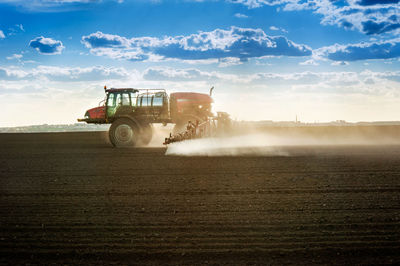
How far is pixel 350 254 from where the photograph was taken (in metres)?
5.77

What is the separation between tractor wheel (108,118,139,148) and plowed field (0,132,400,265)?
21.2 feet

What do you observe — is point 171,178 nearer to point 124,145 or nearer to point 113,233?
point 113,233

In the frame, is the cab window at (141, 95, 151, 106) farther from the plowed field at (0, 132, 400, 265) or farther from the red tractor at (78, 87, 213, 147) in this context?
the plowed field at (0, 132, 400, 265)

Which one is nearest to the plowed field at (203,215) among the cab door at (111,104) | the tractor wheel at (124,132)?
the tractor wheel at (124,132)

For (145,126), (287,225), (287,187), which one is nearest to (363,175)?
(287,187)

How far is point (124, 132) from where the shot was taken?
20.8 metres

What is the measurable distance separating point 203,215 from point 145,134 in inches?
529

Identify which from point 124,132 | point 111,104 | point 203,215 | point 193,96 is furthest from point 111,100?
point 203,215

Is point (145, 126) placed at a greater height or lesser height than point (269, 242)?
greater

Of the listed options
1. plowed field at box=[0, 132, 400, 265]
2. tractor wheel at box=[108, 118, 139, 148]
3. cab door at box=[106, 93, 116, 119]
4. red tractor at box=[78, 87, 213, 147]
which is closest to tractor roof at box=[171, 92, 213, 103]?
red tractor at box=[78, 87, 213, 147]

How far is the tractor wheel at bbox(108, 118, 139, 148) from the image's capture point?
20.5 meters

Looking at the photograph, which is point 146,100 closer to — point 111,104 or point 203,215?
point 111,104

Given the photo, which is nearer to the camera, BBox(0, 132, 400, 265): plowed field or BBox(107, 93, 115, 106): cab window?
BBox(0, 132, 400, 265): plowed field

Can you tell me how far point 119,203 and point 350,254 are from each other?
4.61m
